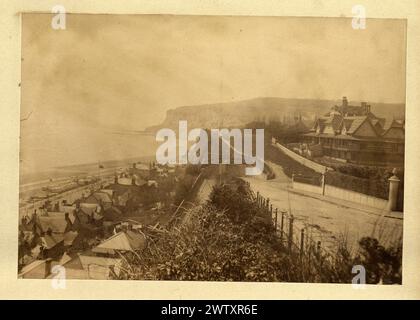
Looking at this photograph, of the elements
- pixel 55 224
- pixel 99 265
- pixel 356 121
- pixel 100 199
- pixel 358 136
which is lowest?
pixel 99 265

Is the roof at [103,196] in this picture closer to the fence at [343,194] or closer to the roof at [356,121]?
the fence at [343,194]

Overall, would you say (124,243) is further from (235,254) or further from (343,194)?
(343,194)

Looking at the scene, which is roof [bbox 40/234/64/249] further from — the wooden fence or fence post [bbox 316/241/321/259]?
fence post [bbox 316/241/321/259]

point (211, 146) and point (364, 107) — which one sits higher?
point (364, 107)

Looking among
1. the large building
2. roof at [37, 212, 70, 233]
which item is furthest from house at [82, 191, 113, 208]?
the large building

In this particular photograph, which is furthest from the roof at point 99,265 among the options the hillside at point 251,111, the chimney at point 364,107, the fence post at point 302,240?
the chimney at point 364,107

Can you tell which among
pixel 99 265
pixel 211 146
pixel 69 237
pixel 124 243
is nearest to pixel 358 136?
pixel 211 146

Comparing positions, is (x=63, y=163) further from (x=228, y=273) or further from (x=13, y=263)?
(x=228, y=273)
